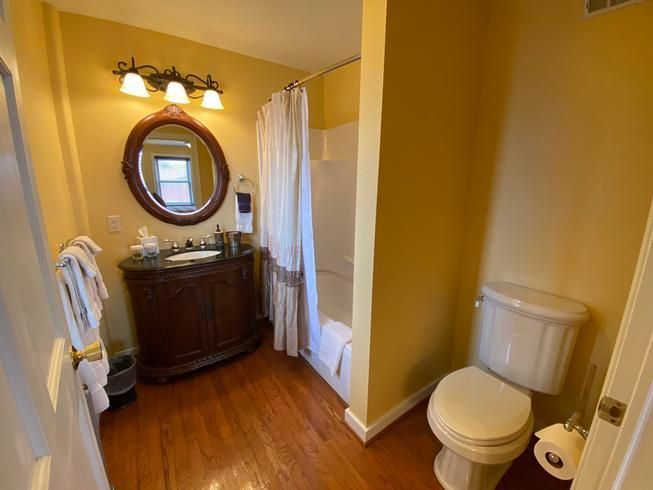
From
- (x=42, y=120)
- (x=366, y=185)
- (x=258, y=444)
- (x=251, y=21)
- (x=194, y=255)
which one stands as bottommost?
(x=258, y=444)

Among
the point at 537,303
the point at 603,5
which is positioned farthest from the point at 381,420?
the point at 603,5

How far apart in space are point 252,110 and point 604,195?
2366 mm

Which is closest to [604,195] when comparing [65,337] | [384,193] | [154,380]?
[384,193]

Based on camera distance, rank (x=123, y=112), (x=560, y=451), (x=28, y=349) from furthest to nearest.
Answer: (x=123, y=112) → (x=560, y=451) → (x=28, y=349)

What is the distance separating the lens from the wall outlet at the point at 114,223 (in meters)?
1.93

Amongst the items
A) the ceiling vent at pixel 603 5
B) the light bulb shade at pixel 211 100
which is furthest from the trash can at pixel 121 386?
the ceiling vent at pixel 603 5

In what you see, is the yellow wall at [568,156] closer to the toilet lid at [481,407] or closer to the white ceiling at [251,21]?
the toilet lid at [481,407]

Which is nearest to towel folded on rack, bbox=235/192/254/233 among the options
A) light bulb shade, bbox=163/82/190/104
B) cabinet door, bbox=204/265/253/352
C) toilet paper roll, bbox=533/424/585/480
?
cabinet door, bbox=204/265/253/352

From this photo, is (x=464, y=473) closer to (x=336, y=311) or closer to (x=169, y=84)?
(x=336, y=311)

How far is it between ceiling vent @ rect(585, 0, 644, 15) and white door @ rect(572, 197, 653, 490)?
3.79 ft

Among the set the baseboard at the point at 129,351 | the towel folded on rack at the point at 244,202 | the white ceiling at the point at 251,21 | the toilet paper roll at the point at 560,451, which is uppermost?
the white ceiling at the point at 251,21

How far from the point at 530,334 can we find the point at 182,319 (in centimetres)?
203

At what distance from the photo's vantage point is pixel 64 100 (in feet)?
5.49

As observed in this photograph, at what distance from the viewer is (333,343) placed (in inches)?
69.0
